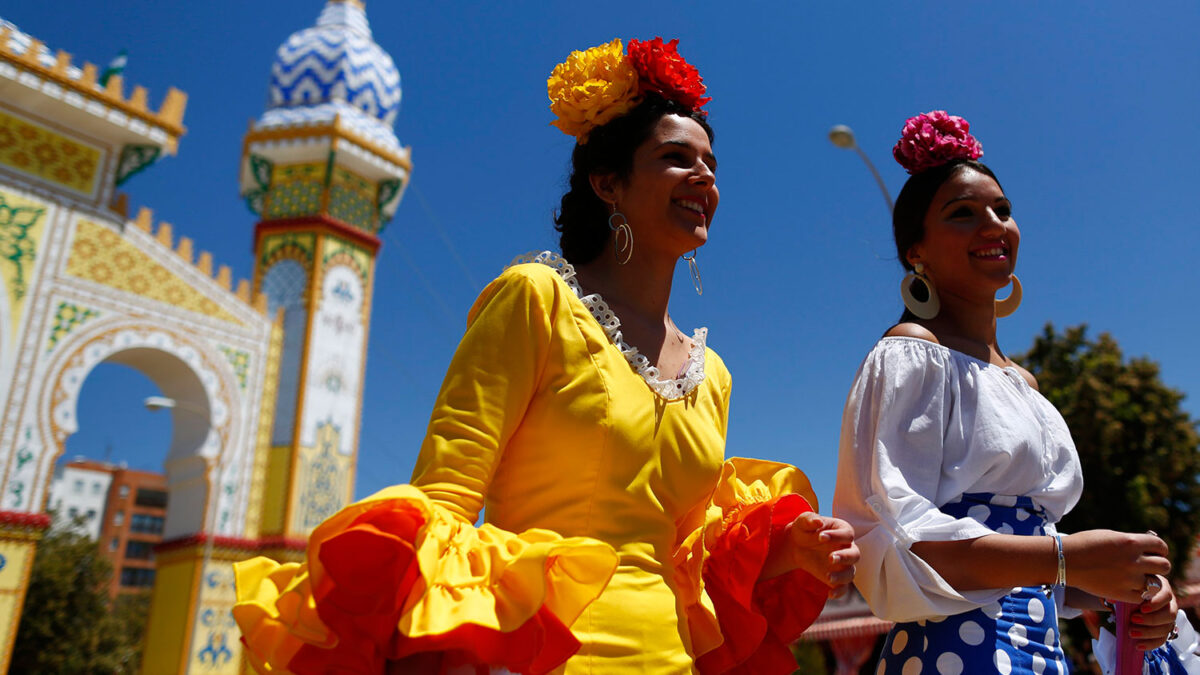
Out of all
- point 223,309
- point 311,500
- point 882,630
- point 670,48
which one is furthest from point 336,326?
point 670,48

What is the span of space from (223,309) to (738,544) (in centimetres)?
1302

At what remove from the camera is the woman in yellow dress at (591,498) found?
1.31 metres

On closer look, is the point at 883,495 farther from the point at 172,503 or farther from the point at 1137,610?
the point at 172,503

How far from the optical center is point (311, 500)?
1334 cm

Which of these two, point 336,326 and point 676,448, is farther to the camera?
point 336,326

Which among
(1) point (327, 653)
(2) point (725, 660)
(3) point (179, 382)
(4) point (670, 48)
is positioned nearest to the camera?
(1) point (327, 653)

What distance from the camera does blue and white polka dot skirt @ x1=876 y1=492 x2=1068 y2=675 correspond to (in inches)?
64.9

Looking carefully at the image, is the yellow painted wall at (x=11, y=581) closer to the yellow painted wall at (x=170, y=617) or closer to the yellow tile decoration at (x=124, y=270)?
the yellow painted wall at (x=170, y=617)

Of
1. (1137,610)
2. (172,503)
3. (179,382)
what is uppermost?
(179,382)

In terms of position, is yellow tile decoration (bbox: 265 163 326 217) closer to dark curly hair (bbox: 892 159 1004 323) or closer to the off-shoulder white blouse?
dark curly hair (bbox: 892 159 1004 323)

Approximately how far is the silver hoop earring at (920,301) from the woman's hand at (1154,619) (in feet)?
2.52

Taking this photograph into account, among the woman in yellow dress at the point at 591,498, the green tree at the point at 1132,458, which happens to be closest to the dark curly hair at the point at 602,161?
the woman in yellow dress at the point at 591,498

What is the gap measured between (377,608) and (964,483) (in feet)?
3.99

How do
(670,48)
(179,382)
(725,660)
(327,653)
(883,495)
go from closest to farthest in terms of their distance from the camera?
(327,653), (883,495), (725,660), (670,48), (179,382)
